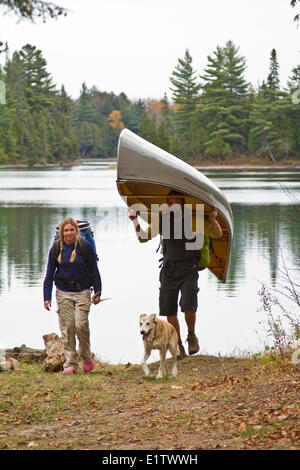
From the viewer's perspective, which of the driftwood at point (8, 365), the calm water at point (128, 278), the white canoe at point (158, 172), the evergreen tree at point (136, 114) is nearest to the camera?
the driftwood at point (8, 365)

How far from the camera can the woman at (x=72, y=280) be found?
7.37m

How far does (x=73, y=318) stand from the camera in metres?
7.49

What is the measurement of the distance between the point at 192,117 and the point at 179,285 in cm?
7995

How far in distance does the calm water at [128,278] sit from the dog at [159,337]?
1.53 m

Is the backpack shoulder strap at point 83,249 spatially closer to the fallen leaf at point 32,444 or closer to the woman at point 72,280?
the woman at point 72,280

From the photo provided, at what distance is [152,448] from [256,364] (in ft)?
9.75

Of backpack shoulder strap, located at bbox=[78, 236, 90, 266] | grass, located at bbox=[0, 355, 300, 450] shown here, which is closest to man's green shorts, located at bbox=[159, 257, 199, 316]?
grass, located at bbox=[0, 355, 300, 450]

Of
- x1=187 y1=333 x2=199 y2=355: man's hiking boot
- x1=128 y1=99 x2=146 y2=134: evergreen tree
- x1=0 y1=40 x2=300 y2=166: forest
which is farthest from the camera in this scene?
x1=128 y1=99 x2=146 y2=134: evergreen tree

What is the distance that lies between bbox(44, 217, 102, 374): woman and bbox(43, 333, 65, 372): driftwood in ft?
1.22

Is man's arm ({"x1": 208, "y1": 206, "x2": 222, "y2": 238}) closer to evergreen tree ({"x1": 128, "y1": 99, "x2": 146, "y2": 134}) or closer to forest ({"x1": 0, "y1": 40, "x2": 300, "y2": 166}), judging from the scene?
forest ({"x1": 0, "y1": 40, "x2": 300, "y2": 166})

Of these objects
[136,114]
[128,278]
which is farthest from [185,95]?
[128,278]

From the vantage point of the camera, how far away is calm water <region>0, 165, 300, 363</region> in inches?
470

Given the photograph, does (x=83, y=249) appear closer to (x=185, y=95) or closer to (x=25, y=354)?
(x=25, y=354)

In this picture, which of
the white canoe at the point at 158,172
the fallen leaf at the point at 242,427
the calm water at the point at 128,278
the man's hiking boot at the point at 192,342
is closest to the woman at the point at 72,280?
the man's hiking boot at the point at 192,342
